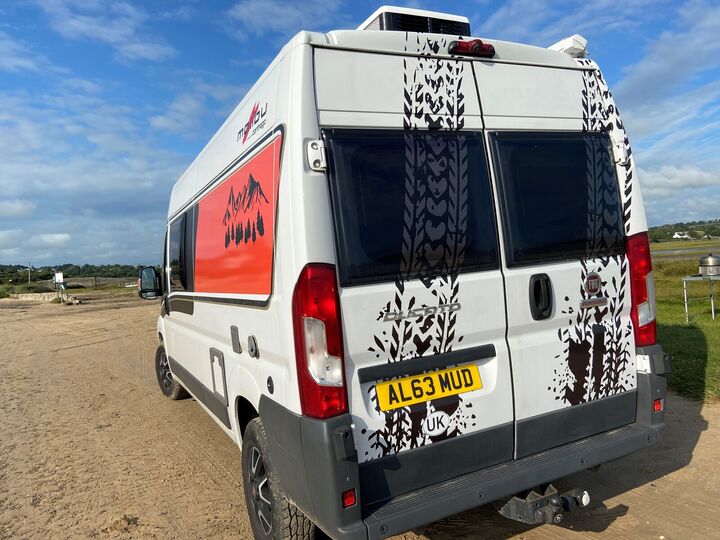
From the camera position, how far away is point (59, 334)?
16.7 metres

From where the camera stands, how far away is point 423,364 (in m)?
2.70

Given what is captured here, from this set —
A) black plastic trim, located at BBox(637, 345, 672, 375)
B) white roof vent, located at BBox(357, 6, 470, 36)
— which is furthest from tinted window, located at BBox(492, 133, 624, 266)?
white roof vent, located at BBox(357, 6, 470, 36)

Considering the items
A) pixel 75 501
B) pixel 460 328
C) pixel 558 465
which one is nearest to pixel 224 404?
pixel 75 501

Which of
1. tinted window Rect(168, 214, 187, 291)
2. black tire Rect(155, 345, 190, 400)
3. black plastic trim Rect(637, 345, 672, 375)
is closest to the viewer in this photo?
black plastic trim Rect(637, 345, 672, 375)

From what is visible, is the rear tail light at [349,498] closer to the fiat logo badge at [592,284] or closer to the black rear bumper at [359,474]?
the black rear bumper at [359,474]

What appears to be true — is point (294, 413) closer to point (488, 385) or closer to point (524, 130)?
point (488, 385)

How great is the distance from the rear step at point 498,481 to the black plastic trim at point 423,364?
1.95ft

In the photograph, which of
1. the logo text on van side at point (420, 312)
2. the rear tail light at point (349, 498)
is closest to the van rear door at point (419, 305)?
the logo text on van side at point (420, 312)

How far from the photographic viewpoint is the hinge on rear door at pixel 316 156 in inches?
100

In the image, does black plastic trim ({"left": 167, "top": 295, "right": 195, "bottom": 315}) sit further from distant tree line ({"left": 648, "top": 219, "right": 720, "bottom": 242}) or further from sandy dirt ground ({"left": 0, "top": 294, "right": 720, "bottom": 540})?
distant tree line ({"left": 648, "top": 219, "right": 720, "bottom": 242})

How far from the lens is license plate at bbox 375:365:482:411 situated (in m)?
2.63

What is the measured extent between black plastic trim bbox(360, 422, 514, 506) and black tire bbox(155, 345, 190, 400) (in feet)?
16.7

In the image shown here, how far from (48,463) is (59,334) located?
513 inches

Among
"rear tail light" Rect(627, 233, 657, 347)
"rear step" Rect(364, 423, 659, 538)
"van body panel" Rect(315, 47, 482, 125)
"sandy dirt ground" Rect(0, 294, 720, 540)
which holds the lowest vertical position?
"sandy dirt ground" Rect(0, 294, 720, 540)
